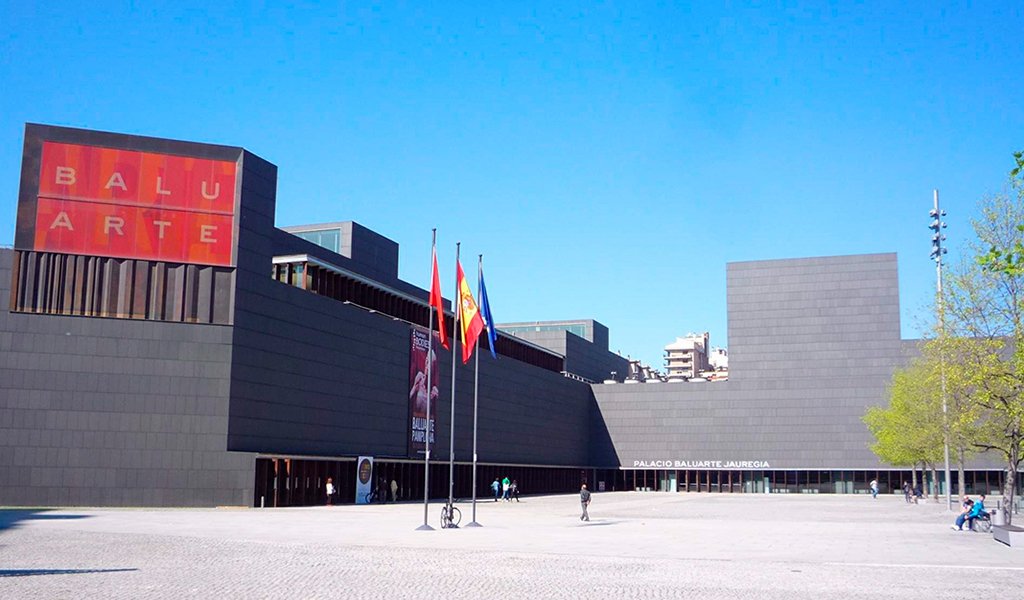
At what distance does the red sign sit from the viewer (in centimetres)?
5562

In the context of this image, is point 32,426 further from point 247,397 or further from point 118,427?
point 247,397

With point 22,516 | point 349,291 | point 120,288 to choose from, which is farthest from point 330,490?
point 22,516

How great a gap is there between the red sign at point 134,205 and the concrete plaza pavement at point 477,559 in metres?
16.0

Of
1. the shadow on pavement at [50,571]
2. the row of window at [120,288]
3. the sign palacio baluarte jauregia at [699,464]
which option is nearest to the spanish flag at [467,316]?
the row of window at [120,288]

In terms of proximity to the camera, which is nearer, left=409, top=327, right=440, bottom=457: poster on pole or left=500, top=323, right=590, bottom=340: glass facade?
left=409, top=327, right=440, bottom=457: poster on pole

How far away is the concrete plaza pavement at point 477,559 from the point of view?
2083 centimetres

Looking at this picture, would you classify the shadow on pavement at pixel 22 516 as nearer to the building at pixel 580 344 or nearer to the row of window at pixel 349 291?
the row of window at pixel 349 291

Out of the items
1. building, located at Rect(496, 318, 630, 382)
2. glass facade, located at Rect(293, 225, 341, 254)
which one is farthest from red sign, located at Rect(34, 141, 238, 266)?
building, located at Rect(496, 318, 630, 382)

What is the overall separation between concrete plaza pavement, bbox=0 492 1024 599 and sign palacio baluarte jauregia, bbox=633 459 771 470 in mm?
71836

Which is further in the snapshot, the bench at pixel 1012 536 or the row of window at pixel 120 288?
the row of window at pixel 120 288

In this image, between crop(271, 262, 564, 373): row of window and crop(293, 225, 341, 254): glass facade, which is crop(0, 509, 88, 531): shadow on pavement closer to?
crop(271, 262, 564, 373): row of window

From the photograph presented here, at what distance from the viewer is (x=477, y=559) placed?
1095 inches

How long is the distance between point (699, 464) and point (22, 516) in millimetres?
89702

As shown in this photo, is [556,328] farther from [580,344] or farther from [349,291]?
[349,291]
